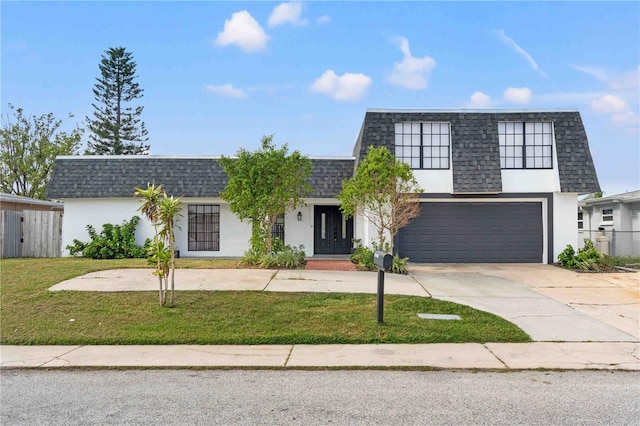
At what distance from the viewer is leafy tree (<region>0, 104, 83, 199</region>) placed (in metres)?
30.9

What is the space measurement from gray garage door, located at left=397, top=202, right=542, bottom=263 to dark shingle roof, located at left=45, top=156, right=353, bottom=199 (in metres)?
3.44

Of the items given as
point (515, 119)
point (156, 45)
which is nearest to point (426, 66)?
point (515, 119)

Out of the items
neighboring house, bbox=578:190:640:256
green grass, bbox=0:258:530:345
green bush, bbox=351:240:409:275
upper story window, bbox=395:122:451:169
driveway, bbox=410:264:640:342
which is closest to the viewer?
green grass, bbox=0:258:530:345

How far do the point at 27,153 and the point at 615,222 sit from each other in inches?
1352

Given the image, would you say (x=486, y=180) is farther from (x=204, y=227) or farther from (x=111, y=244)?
(x=111, y=244)

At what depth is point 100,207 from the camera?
1814cm

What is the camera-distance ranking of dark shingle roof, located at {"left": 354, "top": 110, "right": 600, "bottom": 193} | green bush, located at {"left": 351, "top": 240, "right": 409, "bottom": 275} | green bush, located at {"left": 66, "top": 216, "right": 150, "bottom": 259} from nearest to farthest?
green bush, located at {"left": 351, "top": 240, "right": 409, "bottom": 275} < dark shingle roof, located at {"left": 354, "top": 110, "right": 600, "bottom": 193} < green bush, located at {"left": 66, "top": 216, "right": 150, "bottom": 259}

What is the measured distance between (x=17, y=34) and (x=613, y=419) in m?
18.2

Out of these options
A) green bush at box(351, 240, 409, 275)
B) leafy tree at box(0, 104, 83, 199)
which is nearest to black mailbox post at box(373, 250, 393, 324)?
green bush at box(351, 240, 409, 275)

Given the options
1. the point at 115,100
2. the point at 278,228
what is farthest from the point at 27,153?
the point at 278,228

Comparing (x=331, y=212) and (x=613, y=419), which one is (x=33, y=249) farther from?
(x=613, y=419)

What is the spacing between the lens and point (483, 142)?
16.4 metres

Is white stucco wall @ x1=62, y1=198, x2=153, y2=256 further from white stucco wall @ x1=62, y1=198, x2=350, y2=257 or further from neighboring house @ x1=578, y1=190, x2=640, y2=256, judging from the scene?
neighboring house @ x1=578, y1=190, x2=640, y2=256

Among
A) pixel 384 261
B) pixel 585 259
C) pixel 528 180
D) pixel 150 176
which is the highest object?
pixel 150 176
